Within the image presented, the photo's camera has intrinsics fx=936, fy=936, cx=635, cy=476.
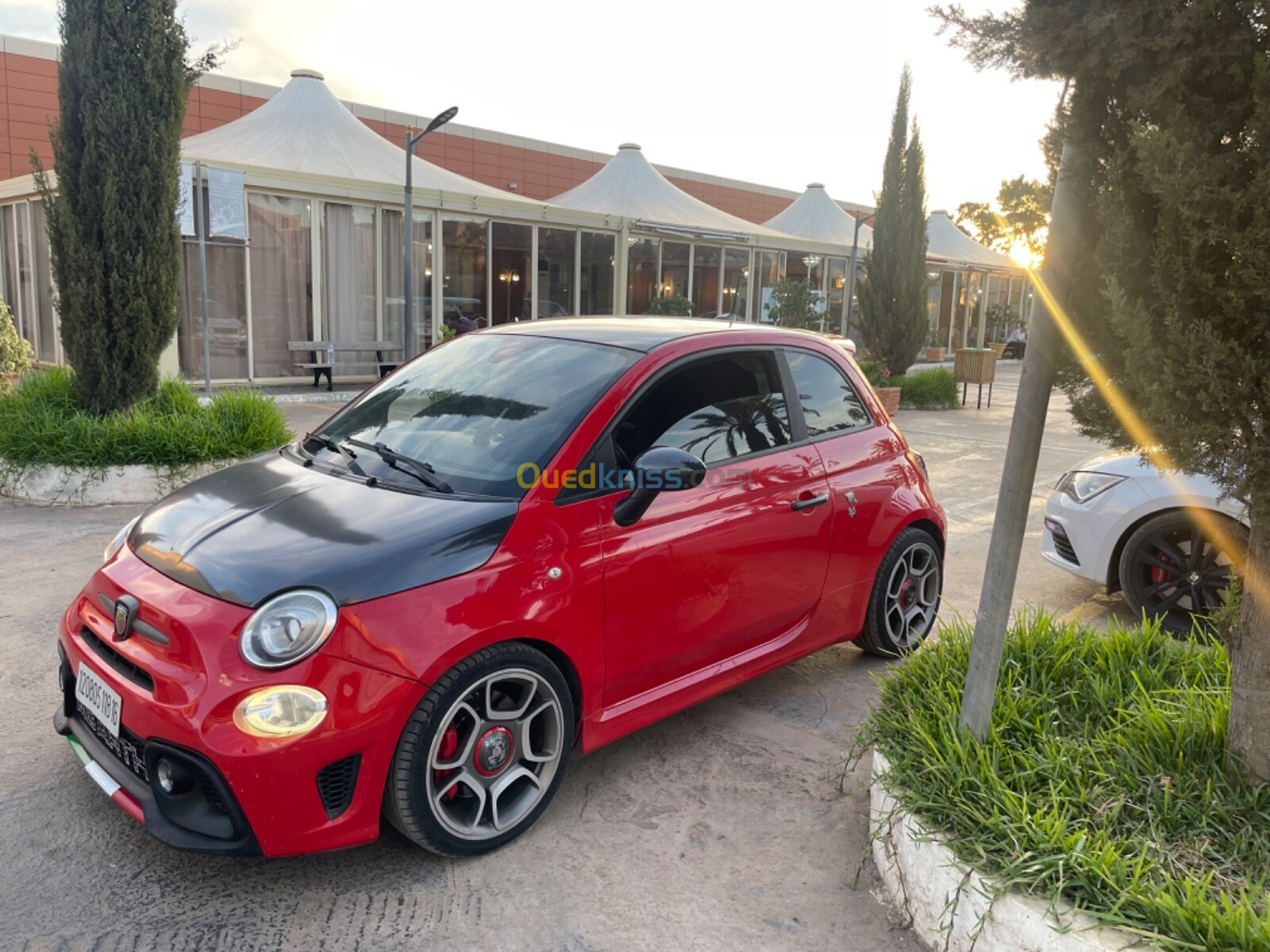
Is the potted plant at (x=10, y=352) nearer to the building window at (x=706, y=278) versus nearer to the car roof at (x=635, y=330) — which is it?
the car roof at (x=635, y=330)

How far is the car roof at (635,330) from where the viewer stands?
373 cm

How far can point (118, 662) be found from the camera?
2797 millimetres

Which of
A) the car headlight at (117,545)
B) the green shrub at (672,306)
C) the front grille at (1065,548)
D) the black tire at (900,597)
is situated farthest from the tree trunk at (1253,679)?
the green shrub at (672,306)

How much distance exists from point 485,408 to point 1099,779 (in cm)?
241

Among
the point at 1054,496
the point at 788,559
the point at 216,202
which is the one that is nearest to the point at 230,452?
the point at 216,202

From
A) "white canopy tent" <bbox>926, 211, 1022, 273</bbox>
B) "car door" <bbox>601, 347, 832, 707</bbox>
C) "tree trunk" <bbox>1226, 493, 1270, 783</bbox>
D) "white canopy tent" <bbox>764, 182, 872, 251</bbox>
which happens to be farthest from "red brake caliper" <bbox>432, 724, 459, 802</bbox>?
"white canopy tent" <bbox>926, 211, 1022, 273</bbox>

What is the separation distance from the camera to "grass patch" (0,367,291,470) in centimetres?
757

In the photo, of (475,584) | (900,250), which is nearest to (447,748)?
(475,584)

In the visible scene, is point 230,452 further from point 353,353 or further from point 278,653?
point 353,353

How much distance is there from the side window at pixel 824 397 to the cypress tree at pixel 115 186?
6.57 m

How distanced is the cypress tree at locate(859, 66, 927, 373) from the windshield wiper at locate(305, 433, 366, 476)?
13.9 metres

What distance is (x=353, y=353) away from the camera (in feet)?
49.6

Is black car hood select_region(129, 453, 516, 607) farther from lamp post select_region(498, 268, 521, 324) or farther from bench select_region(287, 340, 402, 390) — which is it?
lamp post select_region(498, 268, 521, 324)

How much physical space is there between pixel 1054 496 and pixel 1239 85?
388 cm
